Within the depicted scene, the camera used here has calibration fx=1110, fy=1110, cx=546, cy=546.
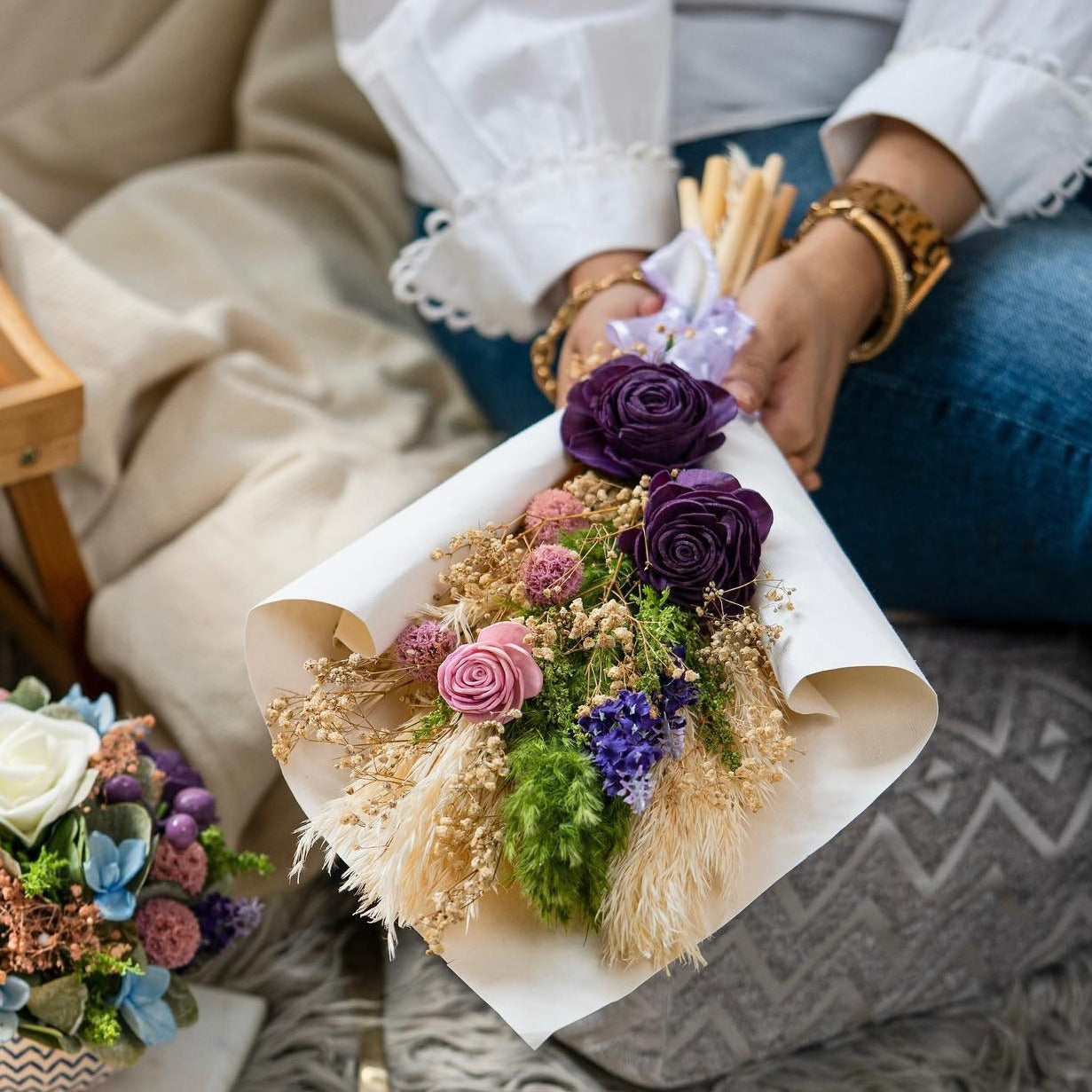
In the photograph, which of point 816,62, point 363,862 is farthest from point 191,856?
point 816,62

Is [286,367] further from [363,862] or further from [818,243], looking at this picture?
[363,862]

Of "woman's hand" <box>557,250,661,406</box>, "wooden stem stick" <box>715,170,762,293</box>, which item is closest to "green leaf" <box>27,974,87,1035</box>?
"woman's hand" <box>557,250,661,406</box>

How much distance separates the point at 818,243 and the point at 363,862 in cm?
41

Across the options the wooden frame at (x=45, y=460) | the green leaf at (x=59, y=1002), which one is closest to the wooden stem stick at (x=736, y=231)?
the wooden frame at (x=45, y=460)

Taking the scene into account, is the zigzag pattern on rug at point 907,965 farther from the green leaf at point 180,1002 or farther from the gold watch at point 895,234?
the gold watch at point 895,234

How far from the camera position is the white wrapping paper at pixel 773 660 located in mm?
388

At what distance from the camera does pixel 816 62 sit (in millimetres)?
732

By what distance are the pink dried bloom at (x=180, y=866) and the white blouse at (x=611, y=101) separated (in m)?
0.36

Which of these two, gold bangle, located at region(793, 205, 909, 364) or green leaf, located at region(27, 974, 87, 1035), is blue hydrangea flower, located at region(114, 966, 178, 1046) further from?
gold bangle, located at region(793, 205, 909, 364)

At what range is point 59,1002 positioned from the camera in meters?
0.47

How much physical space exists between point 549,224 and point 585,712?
1.18ft

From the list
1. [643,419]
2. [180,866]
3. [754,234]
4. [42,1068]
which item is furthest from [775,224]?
[42,1068]

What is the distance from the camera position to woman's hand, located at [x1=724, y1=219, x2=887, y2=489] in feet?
1.77

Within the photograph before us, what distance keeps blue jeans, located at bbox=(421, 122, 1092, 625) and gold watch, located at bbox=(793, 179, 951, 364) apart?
0.03 m
